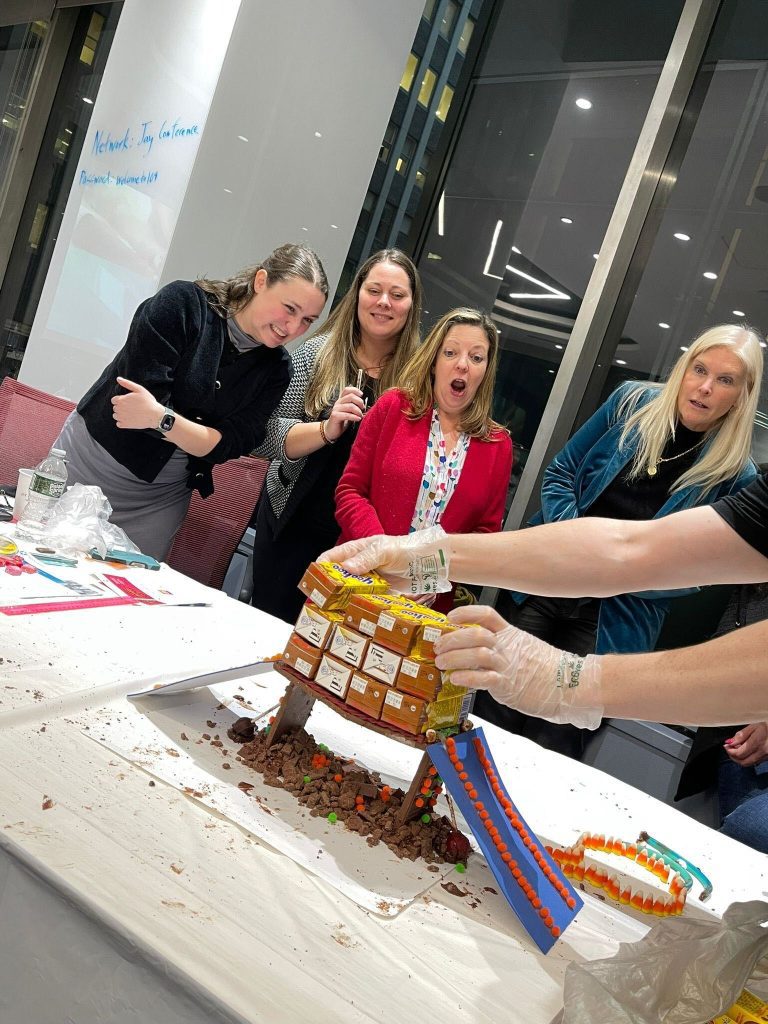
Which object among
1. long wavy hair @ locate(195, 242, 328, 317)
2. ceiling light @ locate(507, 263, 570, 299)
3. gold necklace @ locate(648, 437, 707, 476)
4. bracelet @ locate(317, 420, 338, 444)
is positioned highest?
ceiling light @ locate(507, 263, 570, 299)

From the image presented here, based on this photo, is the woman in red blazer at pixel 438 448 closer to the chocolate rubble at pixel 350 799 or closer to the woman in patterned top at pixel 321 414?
the woman in patterned top at pixel 321 414

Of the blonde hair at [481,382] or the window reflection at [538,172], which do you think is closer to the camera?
the blonde hair at [481,382]

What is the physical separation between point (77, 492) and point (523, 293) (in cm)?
206

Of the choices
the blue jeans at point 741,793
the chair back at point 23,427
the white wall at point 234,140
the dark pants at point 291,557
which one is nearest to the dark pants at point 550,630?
the blue jeans at point 741,793

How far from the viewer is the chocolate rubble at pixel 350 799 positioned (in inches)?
43.3

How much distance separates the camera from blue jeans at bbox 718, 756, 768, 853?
1799mm

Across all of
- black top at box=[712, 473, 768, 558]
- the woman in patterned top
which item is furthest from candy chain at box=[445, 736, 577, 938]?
the woman in patterned top

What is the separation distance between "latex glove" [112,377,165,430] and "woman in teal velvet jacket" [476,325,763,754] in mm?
1113

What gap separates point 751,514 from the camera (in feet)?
4.11

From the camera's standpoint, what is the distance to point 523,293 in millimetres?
3352

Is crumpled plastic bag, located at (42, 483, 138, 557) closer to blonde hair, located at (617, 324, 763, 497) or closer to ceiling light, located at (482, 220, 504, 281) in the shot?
blonde hair, located at (617, 324, 763, 497)

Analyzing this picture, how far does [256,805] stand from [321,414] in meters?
1.58

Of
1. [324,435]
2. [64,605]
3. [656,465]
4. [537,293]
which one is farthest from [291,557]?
[537,293]

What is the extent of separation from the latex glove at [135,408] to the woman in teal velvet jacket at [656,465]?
1.11m
